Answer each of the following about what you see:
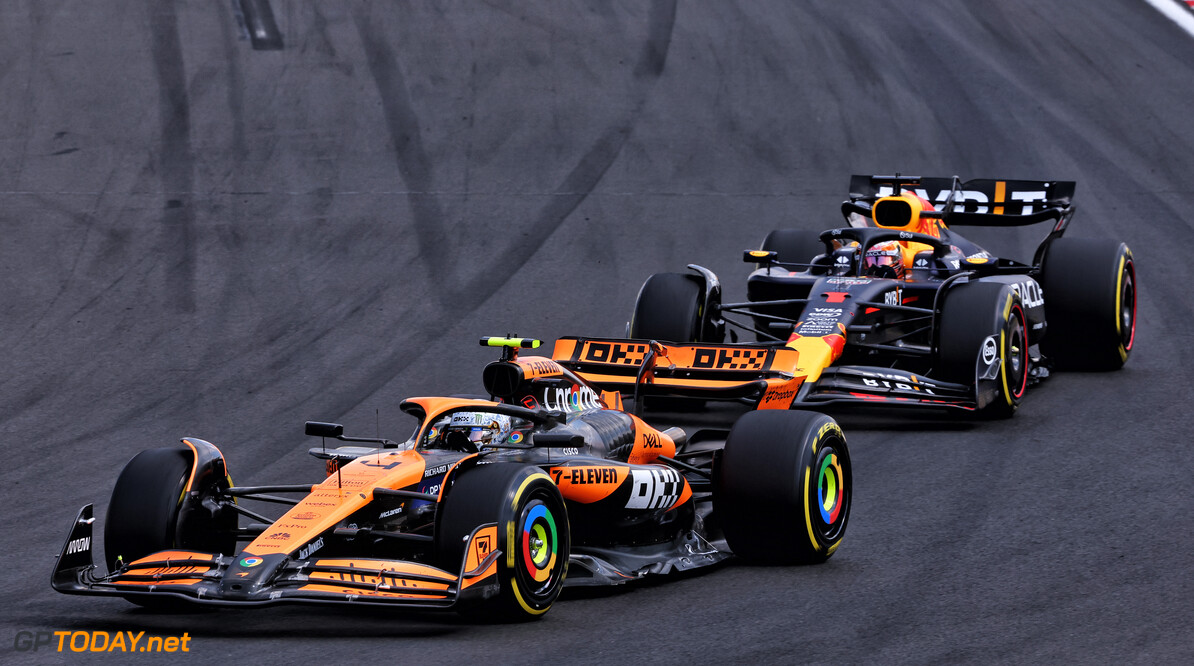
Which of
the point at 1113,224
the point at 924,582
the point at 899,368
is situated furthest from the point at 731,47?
the point at 924,582

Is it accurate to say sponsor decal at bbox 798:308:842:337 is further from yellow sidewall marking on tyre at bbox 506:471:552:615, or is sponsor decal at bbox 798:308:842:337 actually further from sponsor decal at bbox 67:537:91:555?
sponsor decal at bbox 67:537:91:555

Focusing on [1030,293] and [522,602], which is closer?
[522,602]

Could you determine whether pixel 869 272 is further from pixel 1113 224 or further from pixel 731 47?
pixel 731 47

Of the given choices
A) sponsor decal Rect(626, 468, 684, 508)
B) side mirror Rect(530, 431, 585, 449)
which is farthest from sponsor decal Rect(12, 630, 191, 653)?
sponsor decal Rect(626, 468, 684, 508)

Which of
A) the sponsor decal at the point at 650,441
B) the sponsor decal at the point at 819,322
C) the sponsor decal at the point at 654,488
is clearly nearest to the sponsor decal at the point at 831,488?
Result: the sponsor decal at the point at 654,488

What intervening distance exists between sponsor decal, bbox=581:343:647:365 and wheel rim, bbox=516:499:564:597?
14.6ft

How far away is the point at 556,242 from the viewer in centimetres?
1700

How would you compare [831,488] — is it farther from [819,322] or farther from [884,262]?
[884,262]

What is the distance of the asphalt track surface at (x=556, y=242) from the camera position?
23.5 feet

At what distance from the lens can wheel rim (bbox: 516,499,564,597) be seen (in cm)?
678

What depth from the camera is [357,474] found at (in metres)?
7.25

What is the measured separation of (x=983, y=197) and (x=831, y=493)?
23.8 ft

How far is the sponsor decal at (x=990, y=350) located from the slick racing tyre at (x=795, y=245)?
346 cm

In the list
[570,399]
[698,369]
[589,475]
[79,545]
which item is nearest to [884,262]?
[698,369]
